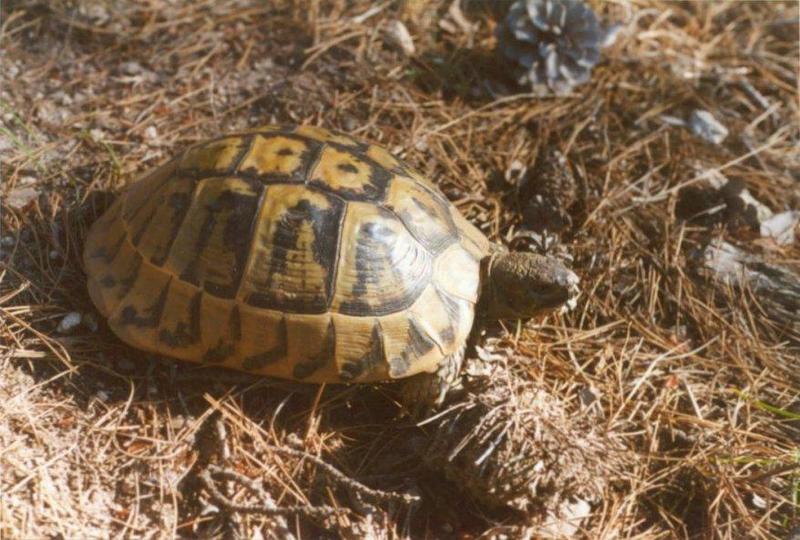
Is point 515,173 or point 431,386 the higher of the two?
point 515,173

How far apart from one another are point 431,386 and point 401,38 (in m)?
2.20

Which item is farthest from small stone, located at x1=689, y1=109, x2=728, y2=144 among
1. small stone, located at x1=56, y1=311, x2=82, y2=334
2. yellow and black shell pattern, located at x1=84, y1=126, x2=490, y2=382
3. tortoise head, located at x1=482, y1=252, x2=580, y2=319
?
small stone, located at x1=56, y1=311, x2=82, y2=334

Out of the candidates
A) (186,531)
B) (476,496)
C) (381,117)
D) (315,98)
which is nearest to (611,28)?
(381,117)

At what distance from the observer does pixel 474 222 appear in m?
3.59

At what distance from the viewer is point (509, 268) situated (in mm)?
3023

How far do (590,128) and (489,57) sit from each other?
2.51 feet

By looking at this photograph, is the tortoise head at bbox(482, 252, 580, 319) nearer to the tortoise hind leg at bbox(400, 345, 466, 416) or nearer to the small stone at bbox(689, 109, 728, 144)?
the tortoise hind leg at bbox(400, 345, 466, 416)

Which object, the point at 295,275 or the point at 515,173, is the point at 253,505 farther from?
the point at 515,173

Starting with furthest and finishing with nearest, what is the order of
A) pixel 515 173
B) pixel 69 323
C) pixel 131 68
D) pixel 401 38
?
pixel 401 38, pixel 131 68, pixel 515 173, pixel 69 323

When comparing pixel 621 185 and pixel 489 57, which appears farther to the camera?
pixel 489 57

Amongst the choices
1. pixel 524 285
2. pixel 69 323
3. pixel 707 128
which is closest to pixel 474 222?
pixel 524 285

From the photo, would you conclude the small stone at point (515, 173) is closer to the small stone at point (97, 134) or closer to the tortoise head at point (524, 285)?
→ the tortoise head at point (524, 285)

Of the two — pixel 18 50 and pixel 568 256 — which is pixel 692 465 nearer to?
pixel 568 256

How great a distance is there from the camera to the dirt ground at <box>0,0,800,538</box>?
266cm
